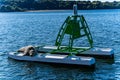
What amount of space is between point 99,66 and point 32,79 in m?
10.7

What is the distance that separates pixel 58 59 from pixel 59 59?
6.8 inches

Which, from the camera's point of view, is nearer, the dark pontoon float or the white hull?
the white hull

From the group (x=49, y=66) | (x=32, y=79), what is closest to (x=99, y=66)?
(x=49, y=66)

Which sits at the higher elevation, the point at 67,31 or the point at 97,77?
the point at 67,31

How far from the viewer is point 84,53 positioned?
53.3m

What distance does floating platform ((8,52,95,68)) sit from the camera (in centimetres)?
4625

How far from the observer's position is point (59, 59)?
48.2 meters

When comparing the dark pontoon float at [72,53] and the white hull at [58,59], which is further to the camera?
the dark pontoon float at [72,53]

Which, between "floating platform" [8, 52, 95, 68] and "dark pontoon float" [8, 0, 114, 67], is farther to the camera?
"dark pontoon float" [8, 0, 114, 67]

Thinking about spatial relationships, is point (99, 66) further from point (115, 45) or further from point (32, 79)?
point (115, 45)

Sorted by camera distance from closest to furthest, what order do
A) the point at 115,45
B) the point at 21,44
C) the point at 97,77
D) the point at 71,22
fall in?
the point at 97,77
the point at 71,22
the point at 115,45
the point at 21,44

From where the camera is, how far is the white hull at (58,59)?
46250 mm

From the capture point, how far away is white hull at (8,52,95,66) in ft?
152

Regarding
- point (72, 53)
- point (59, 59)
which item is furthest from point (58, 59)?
point (72, 53)
